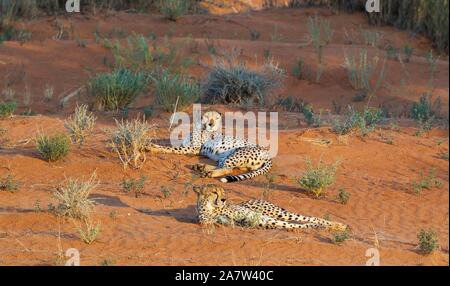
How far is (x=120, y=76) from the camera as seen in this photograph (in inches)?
519

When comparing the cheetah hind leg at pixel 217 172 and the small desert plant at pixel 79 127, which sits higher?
the small desert plant at pixel 79 127

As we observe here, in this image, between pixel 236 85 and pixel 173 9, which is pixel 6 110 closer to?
pixel 236 85

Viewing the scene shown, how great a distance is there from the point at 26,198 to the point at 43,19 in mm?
10823

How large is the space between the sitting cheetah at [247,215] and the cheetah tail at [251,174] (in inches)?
54.4

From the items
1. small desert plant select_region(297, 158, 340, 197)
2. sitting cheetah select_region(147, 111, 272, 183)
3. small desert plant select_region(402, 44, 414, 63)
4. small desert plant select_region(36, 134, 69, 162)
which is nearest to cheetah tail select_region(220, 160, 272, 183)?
sitting cheetah select_region(147, 111, 272, 183)

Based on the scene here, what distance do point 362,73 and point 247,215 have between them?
7867 mm

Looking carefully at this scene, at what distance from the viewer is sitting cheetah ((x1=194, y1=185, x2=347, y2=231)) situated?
25.9ft

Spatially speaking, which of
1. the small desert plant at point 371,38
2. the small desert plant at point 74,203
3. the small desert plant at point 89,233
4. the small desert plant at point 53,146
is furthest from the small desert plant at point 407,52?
the small desert plant at point 89,233

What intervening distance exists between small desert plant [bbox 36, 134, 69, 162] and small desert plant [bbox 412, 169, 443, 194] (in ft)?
12.4

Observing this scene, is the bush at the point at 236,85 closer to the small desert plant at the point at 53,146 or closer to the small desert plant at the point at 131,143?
the small desert plant at the point at 131,143

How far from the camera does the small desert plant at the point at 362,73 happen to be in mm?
15586

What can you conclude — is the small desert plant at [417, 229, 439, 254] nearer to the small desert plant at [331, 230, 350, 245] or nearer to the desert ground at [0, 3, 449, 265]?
the desert ground at [0, 3, 449, 265]
